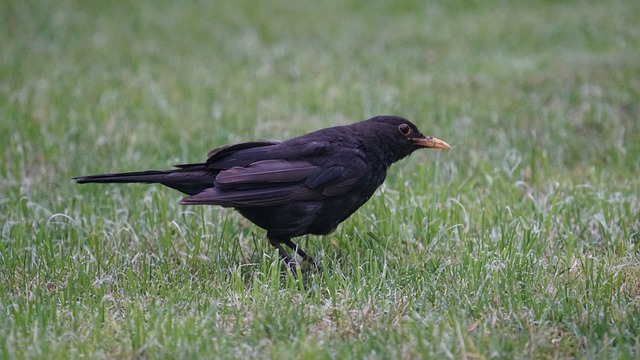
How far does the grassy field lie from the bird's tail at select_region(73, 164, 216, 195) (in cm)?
31

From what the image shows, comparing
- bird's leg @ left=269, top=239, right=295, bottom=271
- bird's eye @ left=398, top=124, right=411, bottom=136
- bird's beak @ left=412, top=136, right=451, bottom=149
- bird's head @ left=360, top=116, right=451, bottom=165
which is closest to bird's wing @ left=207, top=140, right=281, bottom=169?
bird's leg @ left=269, top=239, right=295, bottom=271

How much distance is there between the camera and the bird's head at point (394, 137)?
208 inches

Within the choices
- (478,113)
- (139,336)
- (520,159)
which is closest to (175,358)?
(139,336)

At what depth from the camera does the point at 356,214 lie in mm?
5707

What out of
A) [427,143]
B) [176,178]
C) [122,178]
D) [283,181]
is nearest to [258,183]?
[283,181]

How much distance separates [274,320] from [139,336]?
24.0 inches

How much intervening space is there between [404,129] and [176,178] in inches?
56.8

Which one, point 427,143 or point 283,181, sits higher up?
point 427,143

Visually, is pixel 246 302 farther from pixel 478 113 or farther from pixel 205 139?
pixel 478 113

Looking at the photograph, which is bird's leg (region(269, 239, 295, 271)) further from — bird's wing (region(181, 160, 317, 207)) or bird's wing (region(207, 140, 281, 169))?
bird's wing (region(207, 140, 281, 169))

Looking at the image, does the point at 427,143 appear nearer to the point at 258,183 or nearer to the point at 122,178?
the point at 258,183

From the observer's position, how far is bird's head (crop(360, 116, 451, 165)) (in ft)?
17.3

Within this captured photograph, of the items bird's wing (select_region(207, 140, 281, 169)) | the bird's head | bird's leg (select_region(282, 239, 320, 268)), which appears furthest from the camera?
the bird's head

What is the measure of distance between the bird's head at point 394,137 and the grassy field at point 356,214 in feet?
1.31
